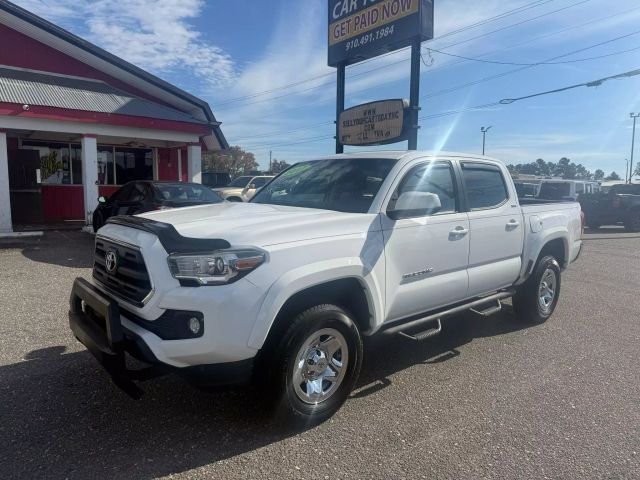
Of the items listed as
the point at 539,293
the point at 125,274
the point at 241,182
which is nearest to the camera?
the point at 125,274

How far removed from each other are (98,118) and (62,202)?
4.89m

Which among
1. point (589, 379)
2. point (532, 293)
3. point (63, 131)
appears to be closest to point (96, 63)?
point (63, 131)

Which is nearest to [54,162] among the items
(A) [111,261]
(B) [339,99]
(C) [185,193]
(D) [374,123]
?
(C) [185,193]

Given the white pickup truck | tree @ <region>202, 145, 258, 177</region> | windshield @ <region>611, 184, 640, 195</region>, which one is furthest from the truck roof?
A: tree @ <region>202, 145, 258, 177</region>

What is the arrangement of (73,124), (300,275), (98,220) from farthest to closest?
(73,124), (98,220), (300,275)

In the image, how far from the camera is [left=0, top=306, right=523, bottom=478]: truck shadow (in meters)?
2.80

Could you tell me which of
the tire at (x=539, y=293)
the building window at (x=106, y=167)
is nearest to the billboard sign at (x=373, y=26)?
the tire at (x=539, y=293)

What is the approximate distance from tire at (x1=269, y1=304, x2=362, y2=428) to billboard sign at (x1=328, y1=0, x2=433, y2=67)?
9.22m

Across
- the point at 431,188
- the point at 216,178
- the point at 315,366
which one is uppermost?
the point at 216,178

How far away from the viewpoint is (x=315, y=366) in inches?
129

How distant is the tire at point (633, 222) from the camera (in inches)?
A: 695

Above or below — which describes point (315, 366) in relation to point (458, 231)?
below

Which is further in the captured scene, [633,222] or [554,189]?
[554,189]

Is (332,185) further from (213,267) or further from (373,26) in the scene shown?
(373,26)
